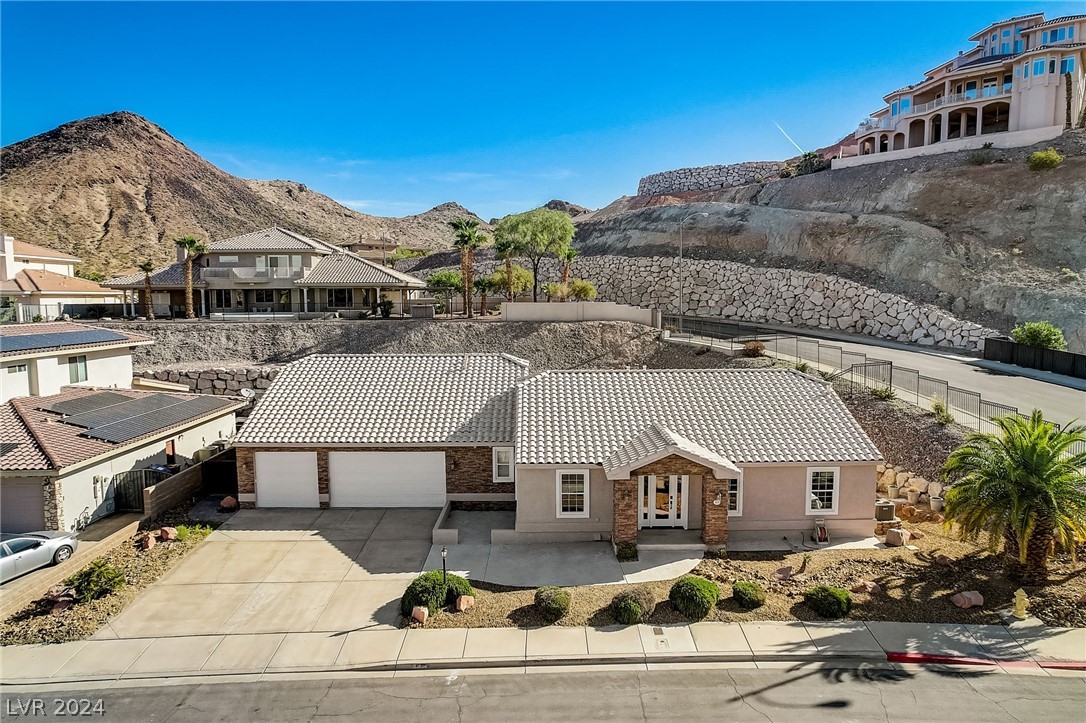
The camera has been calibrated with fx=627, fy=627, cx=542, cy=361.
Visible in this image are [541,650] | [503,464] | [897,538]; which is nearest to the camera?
[541,650]

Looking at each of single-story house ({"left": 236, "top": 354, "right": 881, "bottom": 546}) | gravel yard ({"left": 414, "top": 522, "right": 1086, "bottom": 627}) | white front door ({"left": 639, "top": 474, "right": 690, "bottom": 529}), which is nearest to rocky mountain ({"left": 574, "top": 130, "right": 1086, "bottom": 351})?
single-story house ({"left": 236, "top": 354, "right": 881, "bottom": 546})

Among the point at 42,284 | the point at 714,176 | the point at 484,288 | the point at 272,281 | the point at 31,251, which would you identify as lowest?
the point at 484,288

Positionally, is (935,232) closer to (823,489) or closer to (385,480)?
(823,489)

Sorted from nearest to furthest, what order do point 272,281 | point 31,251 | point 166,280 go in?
point 272,281 < point 166,280 < point 31,251

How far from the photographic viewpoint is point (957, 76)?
59562mm

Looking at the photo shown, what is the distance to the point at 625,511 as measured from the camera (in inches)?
688

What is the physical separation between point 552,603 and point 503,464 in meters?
7.86

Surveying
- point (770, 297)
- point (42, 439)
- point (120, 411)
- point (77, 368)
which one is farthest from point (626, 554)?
point (770, 297)

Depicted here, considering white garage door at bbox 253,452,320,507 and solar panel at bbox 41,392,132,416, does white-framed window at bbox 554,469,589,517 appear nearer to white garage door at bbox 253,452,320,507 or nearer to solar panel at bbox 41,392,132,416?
white garage door at bbox 253,452,320,507

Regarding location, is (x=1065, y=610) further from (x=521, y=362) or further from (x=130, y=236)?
(x=130, y=236)

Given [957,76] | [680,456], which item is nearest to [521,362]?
[680,456]

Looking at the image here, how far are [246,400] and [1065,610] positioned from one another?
3206 cm

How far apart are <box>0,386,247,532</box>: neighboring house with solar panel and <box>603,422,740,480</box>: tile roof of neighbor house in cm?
1600

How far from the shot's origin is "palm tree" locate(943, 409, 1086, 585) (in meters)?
14.3
